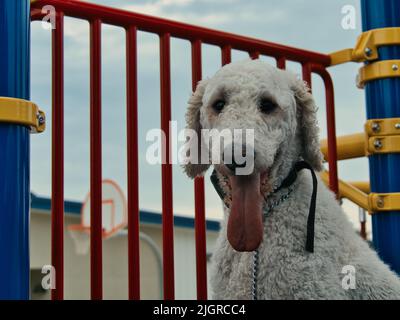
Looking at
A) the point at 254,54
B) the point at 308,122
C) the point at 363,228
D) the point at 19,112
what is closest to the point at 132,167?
the point at 19,112

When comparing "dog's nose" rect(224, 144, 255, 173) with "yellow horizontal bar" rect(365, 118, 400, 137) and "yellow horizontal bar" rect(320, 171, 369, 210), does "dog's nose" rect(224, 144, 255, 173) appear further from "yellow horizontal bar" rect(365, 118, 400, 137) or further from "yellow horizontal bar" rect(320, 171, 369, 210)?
"yellow horizontal bar" rect(320, 171, 369, 210)

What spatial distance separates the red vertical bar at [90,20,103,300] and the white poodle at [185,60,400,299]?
1.64 feet

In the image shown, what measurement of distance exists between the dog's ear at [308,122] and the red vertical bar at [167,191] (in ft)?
2.04

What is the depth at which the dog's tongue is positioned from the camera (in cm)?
180

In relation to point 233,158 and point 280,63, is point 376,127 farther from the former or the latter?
point 233,158

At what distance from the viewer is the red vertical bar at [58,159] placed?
2260 millimetres

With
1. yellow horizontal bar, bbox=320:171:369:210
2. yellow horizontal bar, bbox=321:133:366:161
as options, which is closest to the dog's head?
yellow horizontal bar, bbox=320:171:369:210

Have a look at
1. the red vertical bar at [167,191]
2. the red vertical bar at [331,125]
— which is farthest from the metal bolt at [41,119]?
the red vertical bar at [331,125]

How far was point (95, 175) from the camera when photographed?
2371 mm

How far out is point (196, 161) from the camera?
2193mm

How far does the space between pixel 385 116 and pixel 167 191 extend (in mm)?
1054
